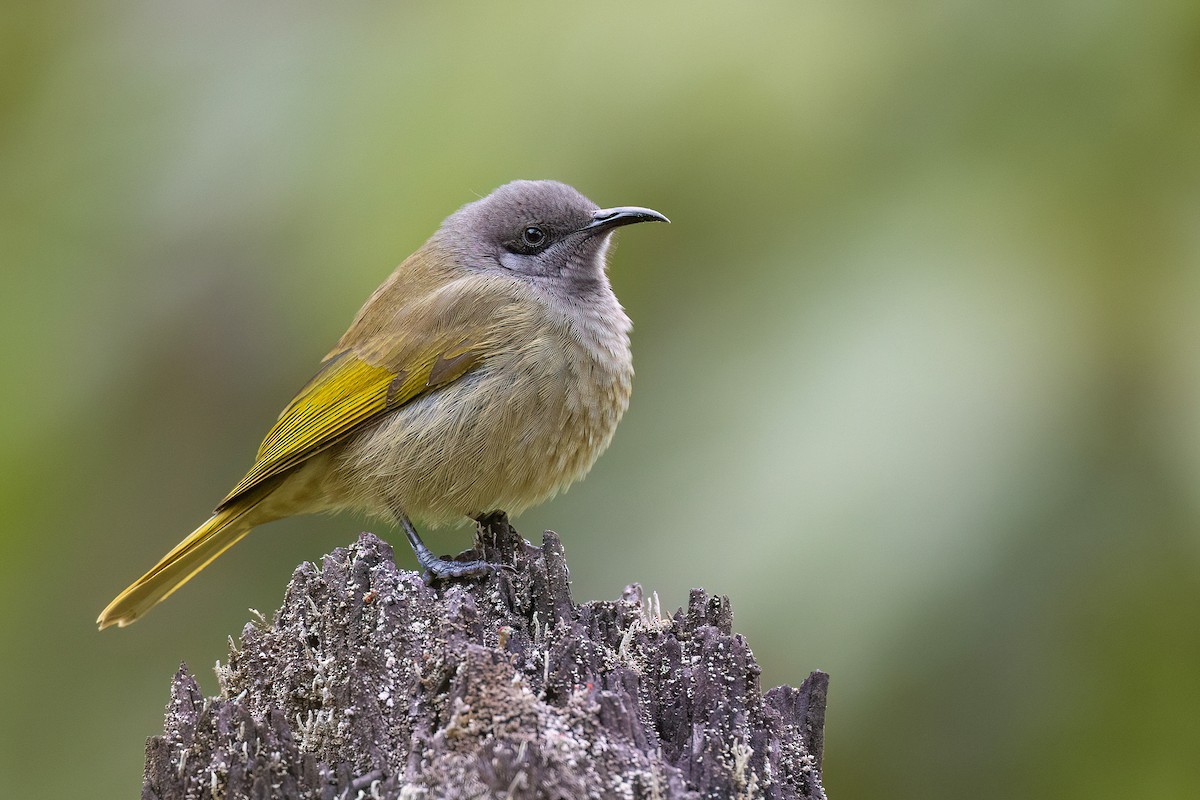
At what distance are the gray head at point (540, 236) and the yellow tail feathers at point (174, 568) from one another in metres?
1.29

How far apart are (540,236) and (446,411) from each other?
3.03 feet

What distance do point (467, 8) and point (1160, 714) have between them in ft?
12.3

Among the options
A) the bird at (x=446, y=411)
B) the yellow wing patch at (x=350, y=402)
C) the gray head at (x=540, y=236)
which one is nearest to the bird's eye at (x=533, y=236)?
the gray head at (x=540, y=236)

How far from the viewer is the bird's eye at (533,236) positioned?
515cm

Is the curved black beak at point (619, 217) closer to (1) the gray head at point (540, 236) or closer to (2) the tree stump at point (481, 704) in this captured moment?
(1) the gray head at point (540, 236)

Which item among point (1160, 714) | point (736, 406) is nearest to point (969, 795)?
point (1160, 714)

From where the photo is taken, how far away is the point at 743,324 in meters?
4.87

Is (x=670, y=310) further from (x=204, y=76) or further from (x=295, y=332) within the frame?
(x=204, y=76)

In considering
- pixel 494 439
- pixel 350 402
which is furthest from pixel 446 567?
pixel 350 402

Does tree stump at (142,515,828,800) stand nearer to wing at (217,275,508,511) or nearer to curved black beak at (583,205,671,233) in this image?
wing at (217,275,508,511)

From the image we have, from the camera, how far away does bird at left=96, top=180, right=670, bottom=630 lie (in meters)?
4.54

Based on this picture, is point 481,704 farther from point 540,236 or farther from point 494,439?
point 540,236

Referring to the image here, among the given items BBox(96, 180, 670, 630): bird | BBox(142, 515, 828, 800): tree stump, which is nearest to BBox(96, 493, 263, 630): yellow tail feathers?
BBox(96, 180, 670, 630): bird

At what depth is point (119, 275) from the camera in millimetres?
5730
